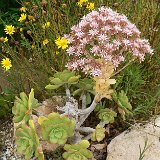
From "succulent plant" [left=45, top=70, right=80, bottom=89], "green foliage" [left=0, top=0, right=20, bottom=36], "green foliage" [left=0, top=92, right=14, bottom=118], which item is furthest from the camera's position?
"green foliage" [left=0, top=0, right=20, bottom=36]

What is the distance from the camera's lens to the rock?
9.34ft

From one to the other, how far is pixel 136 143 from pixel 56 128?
0.60m

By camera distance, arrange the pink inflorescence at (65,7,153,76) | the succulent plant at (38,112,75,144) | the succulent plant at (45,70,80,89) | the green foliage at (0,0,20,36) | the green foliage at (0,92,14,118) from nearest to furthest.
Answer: the pink inflorescence at (65,7,153,76)
the succulent plant at (38,112,75,144)
the succulent plant at (45,70,80,89)
the green foliage at (0,92,14,118)
the green foliage at (0,0,20,36)

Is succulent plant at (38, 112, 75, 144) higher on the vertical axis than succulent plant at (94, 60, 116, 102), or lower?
lower

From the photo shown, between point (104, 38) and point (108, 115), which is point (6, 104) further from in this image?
point (104, 38)

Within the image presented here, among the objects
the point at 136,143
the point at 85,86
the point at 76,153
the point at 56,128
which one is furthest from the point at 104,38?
the point at 136,143

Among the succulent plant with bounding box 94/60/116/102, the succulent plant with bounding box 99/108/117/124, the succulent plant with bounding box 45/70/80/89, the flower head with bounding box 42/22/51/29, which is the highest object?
the flower head with bounding box 42/22/51/29

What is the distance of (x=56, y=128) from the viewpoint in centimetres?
265

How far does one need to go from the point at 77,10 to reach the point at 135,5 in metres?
0.47

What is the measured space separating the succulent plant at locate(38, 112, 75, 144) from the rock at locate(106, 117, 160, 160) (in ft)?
1.31

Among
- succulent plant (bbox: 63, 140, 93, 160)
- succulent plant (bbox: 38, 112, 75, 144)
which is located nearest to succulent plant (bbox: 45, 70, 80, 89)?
succulent plant (bbox: 38, 112, 75, 144)

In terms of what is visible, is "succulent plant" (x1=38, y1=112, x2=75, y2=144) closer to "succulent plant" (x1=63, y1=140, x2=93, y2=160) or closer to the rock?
"succulent plant" (x1=63, y1=140, x2=93, y2=160)

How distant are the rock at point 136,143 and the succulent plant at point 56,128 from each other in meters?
0.40

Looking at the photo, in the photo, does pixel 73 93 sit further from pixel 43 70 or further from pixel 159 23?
pixel 159 23
